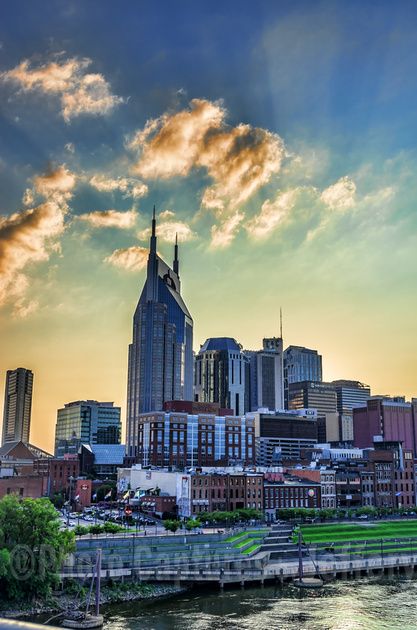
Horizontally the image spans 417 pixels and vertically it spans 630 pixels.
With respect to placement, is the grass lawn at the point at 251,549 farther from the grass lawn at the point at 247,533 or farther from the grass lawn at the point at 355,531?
the grass lawn at the point at 355,531

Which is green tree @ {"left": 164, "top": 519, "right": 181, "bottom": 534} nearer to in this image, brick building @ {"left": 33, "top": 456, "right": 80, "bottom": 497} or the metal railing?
brick building @ {"left": 33, "top": 456, "right": 80, "bottom": 497}

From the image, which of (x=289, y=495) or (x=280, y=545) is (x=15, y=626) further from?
(x=289, y=495)

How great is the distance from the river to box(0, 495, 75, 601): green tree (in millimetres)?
8573

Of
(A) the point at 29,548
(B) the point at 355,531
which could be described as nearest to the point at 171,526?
(A) the point at 29,548

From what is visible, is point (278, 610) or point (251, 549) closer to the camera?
point (278, 610)

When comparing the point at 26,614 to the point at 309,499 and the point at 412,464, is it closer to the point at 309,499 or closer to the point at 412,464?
the point at 309,499

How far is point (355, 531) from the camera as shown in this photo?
126 m

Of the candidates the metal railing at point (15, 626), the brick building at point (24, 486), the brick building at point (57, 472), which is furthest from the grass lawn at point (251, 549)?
the brick building at point (57, 472)

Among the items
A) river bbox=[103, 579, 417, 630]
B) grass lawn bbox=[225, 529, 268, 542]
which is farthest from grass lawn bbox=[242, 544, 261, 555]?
river bbox=[103, 579, 417, 630]

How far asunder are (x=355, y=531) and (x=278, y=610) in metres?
55.0

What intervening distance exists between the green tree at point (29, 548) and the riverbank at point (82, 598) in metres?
1.38

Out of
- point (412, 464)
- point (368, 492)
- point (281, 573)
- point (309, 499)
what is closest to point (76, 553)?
point (281, 573)

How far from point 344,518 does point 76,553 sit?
248 feet

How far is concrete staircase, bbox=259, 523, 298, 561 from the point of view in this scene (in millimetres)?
100438
